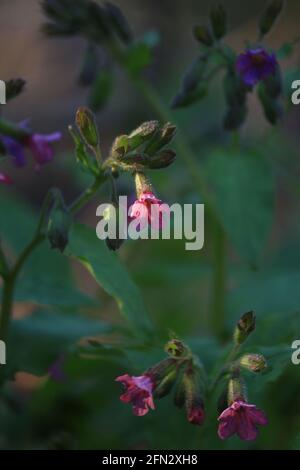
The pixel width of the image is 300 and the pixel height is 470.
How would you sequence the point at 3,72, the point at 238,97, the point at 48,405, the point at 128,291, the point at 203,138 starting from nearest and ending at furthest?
the point at 128,291 → the point at 238,97 → the point at 48,405 → the point at 203,138 → the point at 3,72

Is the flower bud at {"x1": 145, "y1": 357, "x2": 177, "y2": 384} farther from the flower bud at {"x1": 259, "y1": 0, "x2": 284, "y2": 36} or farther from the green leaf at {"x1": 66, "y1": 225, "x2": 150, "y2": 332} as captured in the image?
the flower bud at {"x1": 259, "y1": 0, "x2": 284, "y2": 36}

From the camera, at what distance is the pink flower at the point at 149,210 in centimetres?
150

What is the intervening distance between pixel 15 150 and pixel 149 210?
39cm

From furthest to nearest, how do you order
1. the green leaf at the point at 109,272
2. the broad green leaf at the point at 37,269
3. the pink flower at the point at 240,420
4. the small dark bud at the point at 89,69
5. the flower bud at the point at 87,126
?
the small dark bud at the point at 89,69
the broad green leaf at the point at 37,269
the green leaf at the point at 109,272
the flower bud at the point at 87,126
the pink flower at the point at 240,420

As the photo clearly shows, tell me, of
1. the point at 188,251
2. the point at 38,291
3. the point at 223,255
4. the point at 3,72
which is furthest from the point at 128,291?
the point at 3,72

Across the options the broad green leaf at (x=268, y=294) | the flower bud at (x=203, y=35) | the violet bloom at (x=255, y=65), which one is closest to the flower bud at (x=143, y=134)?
the violet bloom at (x=255, y=65)

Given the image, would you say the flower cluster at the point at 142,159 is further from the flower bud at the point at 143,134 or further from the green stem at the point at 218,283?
the green stem at the point at 218,283

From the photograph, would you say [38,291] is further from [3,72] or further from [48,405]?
[3,72]

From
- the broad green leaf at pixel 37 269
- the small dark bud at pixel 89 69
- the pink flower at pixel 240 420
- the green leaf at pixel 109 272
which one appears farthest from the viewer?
the small dark bud at pixel 89 69

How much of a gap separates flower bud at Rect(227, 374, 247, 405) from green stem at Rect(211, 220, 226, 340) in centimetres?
74

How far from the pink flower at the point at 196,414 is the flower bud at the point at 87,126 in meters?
0.46

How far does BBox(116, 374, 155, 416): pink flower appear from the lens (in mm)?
1460

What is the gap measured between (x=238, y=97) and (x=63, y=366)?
26.8 inches

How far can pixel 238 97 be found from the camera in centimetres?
188
